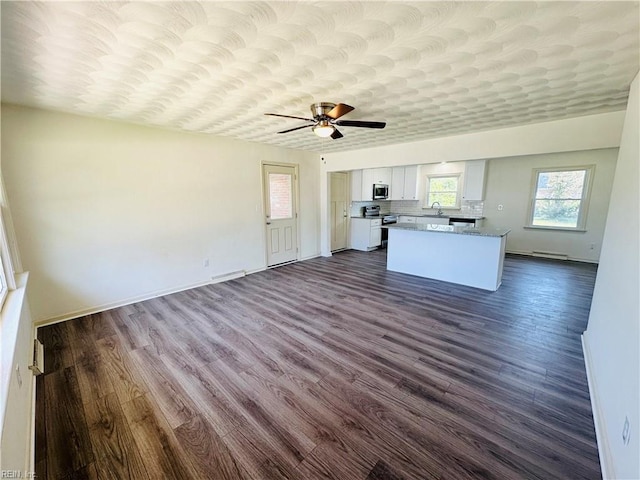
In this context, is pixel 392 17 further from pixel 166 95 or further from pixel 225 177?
pixel 225 177

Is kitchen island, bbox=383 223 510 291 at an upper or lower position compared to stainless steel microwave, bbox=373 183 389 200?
lower

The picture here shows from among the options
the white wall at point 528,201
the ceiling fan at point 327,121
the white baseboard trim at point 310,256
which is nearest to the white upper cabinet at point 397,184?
the white wall at point 528,201

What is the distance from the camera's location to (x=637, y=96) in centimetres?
199

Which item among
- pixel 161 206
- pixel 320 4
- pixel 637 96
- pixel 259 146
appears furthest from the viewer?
pixel 259 146

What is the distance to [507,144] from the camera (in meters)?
3.75

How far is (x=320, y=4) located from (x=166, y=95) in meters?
1.98

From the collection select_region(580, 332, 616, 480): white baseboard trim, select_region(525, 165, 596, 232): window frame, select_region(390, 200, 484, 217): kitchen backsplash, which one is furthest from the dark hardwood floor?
select_region(390, 200, 484, 217): kitchen backsplash

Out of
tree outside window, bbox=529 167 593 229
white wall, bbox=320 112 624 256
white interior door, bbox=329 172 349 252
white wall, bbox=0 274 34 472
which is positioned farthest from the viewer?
white interior door, bbox=329 172 349 252

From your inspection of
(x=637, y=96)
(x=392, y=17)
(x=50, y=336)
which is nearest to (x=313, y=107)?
(x=392, y=17)

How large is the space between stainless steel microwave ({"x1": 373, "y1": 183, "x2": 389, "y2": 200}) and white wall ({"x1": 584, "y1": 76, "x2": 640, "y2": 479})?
480 centimetres

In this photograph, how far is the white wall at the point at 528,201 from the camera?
5.34 meters

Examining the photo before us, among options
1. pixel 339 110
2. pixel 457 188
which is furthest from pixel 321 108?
pixel 457 188

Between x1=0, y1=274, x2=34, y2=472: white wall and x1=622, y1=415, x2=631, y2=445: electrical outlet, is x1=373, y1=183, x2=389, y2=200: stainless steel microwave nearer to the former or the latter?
x1=622, y1=415, x2=631, y2=445: electrical outlet

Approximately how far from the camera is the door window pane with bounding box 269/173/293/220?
5.28 metres
